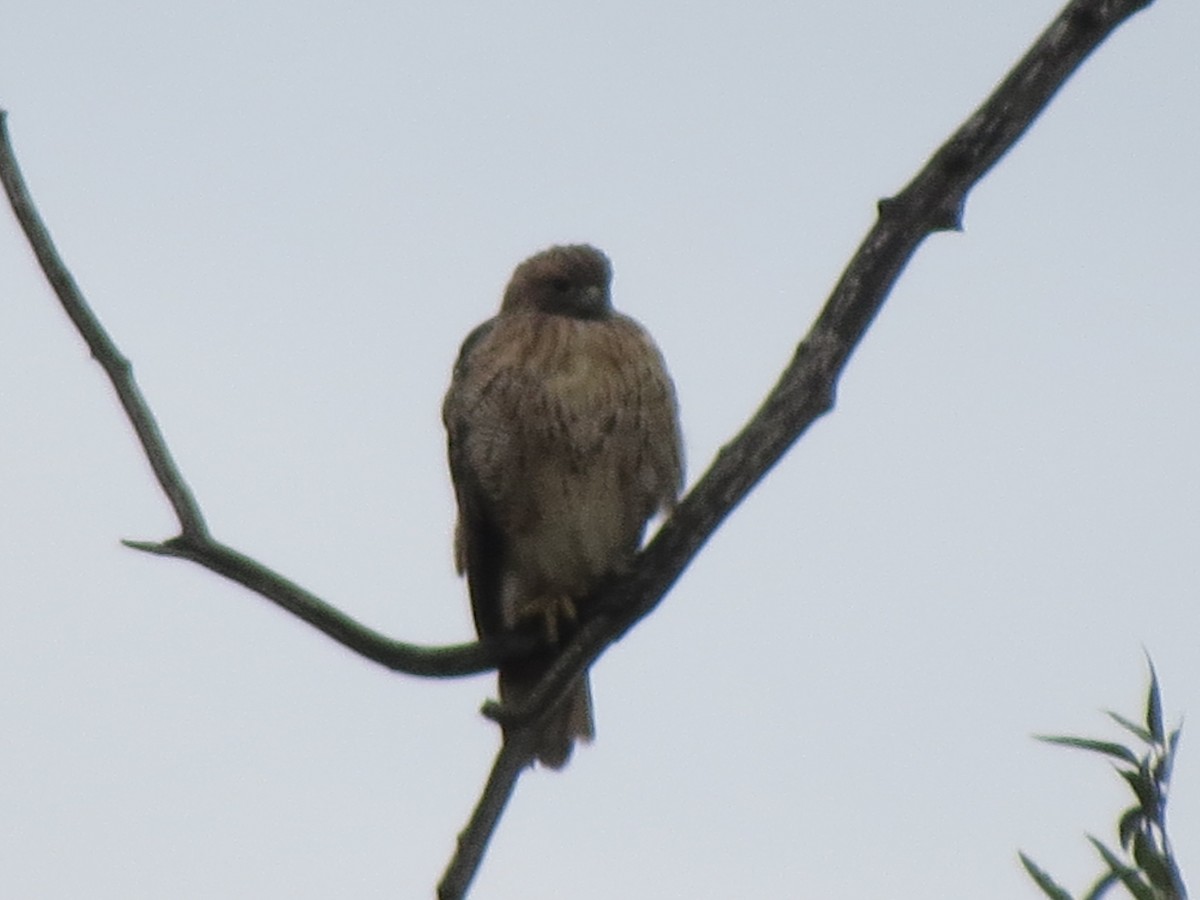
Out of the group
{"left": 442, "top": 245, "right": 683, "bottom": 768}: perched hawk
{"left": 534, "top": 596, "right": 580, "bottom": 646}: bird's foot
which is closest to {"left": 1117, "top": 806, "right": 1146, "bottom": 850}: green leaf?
{"left": 534, "top": 596, "right": 580, "bottom": 646}: bird's foot

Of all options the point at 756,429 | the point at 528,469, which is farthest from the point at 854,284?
the point at 528,469

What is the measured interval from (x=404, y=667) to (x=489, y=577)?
8.56 feet

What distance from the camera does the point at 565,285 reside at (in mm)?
7242

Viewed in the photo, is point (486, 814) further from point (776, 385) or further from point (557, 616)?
point (557, 616)

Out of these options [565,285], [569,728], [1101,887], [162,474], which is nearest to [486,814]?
[162,474]

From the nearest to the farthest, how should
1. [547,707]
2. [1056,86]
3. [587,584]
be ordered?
[1056,86] < [547,707] < [587,584]

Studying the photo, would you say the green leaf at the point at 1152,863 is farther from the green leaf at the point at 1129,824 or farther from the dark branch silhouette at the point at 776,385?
the dark branch silhouette at the point at 776,385

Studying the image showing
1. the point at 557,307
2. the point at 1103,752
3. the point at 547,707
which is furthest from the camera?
the point at 557,307

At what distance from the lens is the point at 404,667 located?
163 inches

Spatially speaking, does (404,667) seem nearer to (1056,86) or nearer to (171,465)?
(171,465)

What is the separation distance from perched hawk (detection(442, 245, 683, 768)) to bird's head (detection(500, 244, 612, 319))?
0.32 metres

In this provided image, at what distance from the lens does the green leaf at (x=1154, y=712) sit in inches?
106

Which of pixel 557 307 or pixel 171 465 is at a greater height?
pixel 557 307

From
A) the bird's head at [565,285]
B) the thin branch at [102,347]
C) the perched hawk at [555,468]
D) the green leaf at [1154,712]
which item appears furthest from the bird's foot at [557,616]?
the green leaf at [1154,712]
